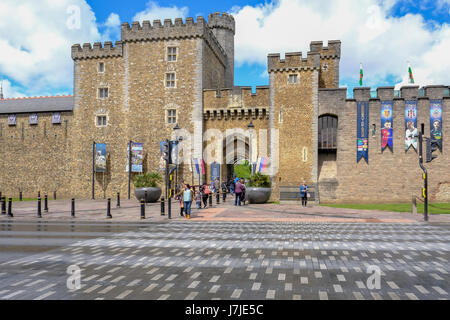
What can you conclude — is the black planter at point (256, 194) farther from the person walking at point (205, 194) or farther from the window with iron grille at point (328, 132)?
the window with iron grille at point (328, 132)

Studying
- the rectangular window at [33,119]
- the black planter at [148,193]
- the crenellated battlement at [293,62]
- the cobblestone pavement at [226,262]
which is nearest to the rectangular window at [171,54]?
the crenellated battlement at [293,62]

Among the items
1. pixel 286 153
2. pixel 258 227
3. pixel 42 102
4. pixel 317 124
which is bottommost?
pixel 258 227

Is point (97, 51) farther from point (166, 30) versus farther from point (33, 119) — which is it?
point (33, 119)

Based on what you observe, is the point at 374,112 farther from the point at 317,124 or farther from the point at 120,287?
the point at 120,287

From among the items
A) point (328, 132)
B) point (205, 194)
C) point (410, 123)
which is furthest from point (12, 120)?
point (410, 123)

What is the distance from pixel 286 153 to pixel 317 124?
3.10 m

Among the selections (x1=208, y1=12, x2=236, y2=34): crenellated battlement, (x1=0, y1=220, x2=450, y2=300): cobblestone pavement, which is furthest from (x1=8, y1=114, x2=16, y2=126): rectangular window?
(x1=0, y1=220, x2=450, y2=300): cobblestone pavement

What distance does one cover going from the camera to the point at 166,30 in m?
29.6

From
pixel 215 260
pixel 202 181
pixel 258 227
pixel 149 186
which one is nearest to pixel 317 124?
pixel 202 181

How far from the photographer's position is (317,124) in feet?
85.2

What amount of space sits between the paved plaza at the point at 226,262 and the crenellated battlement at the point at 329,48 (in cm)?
2012

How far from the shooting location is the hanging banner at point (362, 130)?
83.2 ft

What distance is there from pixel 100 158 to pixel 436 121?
86.2 feet
